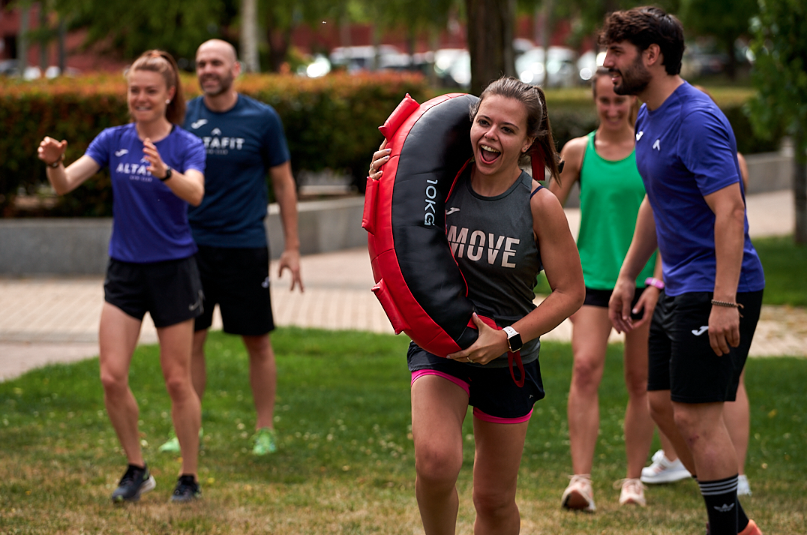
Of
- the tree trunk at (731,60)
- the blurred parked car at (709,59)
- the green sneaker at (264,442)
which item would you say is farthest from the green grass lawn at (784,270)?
the blurred parked car at (709,59)

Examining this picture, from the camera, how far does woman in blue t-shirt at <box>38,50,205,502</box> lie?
16.1 feet

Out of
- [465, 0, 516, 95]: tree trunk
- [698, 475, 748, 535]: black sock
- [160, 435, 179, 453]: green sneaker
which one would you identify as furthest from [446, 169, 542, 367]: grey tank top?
[465, 0, 516, 95]: tree trunk

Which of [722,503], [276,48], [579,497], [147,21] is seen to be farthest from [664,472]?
[276,48]

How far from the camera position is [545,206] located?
3504 millimetres

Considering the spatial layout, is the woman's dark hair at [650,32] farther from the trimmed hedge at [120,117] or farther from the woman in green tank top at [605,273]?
the trimmed hedge at [120,117]

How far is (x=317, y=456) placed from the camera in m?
5.98

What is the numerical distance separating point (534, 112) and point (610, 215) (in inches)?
72.2

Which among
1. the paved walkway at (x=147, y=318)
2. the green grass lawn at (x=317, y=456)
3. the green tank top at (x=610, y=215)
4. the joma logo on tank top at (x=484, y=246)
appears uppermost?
the joma logo on tank top at (x=484, y=246)

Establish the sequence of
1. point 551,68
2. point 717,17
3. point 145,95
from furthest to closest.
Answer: point 551,68, point 717,17, point 145,95

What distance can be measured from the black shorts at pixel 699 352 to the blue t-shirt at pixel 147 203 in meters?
2.43

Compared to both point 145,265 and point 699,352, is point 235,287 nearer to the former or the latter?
point 145,265

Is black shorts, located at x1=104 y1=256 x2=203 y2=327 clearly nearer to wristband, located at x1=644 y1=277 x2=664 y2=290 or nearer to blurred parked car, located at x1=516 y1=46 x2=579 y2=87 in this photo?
wristband, located at x1=644 y1=277 x2=664 y2=290

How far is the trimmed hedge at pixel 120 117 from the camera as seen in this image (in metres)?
11.8

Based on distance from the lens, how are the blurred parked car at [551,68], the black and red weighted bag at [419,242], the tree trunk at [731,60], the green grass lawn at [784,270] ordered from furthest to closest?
the blurred parked car at [551,68], the tree trunk at [731,60], the green grass lawn at [784,270], the black and red weighted bag at [419,242]
